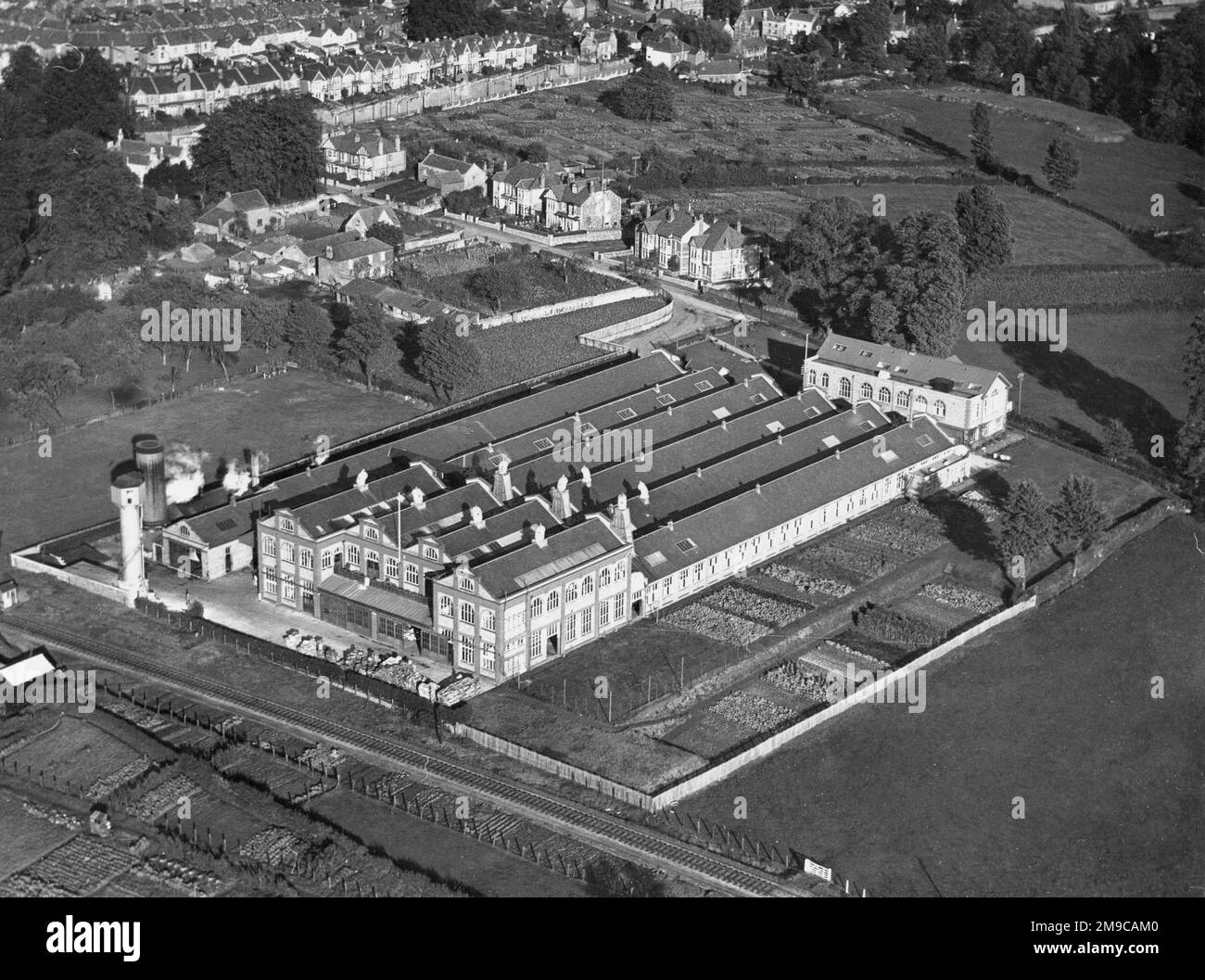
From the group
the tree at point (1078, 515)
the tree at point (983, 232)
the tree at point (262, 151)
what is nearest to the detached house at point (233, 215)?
the tree at point (262, 151)

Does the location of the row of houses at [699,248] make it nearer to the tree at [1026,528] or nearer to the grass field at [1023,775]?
the tree at [1026,528]

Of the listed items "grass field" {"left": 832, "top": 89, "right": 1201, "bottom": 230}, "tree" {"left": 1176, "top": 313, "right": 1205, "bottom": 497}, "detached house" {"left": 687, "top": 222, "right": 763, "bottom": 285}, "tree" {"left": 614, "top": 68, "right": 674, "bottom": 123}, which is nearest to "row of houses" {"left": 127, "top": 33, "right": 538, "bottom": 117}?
"tree" {"left": 614, "top": 68, "right": 674, "bottom": 123}

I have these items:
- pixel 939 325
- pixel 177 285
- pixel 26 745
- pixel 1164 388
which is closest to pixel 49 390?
pixel 177 285

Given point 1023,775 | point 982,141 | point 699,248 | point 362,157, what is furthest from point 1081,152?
point 1023,775

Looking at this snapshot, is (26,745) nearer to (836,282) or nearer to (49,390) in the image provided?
(49,390)

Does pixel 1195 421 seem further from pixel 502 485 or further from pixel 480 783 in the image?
pixel 480 783
